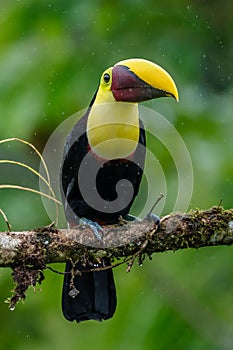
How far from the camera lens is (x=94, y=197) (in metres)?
4.03

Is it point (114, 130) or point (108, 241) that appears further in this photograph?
point (114, 130)

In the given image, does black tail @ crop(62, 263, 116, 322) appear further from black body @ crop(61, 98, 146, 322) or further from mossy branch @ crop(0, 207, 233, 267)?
mossy branch @ crop(0, 207, 233, 267)

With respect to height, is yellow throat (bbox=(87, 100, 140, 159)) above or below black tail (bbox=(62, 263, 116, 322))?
above

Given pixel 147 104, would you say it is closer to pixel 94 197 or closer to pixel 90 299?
pixel 94 197

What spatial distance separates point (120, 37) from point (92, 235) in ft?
5.86

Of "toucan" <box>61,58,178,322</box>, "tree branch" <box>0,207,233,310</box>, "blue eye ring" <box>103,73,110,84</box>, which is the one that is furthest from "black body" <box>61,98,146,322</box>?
"tree branch" <box>0,207,233,310</box>

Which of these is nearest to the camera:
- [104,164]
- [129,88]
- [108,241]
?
[108,241]

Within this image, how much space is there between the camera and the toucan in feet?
12.7

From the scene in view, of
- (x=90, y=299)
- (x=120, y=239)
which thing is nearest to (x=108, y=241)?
(x=120, y=239)

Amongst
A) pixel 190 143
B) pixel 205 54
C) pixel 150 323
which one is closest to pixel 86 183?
pixel 190 143

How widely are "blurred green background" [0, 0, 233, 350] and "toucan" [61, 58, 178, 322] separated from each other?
0.30 meters

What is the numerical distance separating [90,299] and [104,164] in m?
0.57

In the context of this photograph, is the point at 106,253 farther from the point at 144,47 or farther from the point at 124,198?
the point at 144,47

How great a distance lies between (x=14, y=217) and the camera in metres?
4.61
